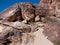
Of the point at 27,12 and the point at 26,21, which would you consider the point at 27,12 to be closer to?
the point at 27,12

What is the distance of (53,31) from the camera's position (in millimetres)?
15516

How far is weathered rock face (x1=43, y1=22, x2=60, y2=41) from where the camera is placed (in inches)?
594

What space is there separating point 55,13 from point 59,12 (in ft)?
1.48

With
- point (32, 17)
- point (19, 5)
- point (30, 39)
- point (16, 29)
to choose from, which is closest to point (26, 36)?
point (30, 39)

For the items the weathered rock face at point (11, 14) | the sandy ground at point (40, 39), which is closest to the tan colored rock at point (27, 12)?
the weathered rock face at point (11, 14)

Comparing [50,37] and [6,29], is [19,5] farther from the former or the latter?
[50,37]

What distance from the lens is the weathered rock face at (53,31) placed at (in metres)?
15.1

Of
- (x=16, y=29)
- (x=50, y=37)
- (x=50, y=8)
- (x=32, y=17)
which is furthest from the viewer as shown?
(x=50, y=8)

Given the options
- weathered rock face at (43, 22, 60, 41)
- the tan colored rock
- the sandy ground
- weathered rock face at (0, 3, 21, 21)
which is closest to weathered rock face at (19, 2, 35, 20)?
the tan colored rock

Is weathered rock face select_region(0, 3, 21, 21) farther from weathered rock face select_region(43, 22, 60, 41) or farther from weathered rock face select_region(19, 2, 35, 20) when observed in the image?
weathered rock face select_region(43, 22, 60, 41)

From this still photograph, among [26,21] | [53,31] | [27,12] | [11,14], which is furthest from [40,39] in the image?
[11,14]

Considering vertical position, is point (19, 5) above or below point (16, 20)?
above

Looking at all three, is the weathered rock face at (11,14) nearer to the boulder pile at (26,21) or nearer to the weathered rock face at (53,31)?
the boulder pile at (26,21)

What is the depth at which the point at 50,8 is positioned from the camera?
20859 mm
